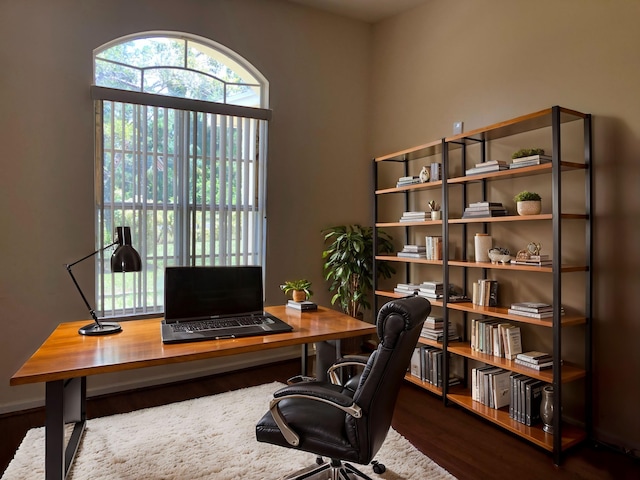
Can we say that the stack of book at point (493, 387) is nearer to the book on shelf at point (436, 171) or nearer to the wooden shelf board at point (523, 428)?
the wooden shelf board at point (523, 428)

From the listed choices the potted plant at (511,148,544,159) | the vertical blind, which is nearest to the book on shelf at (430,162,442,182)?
the potted plant at (511,148,544,159)

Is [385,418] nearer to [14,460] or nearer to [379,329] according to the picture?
[379,329]

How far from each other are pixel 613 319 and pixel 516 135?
4.54 feet

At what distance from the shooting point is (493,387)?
299 centimetres

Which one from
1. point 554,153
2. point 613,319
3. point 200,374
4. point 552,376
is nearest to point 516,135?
point 554,153

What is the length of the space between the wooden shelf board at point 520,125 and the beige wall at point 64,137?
176 centimetres

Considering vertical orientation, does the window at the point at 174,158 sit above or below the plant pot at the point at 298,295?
above

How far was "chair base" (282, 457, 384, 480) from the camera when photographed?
207 centimetres

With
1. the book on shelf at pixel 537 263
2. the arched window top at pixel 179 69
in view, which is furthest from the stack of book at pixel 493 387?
Result: the arched window top at pixel 179 69

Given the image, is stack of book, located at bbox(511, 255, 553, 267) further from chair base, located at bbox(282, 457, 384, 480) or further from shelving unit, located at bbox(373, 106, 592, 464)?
chair base, located at bbox(282, 457, 384, 480)

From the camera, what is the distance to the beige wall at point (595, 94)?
8.47 feet

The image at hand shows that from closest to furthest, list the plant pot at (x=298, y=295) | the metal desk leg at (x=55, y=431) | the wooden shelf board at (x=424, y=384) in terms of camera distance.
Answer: the metal desk leg at (x=55, y=431), the plant pot at (x=298, y=295), the wooden shelf board at (x=424, y=384)

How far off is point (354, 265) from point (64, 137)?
8.54ft

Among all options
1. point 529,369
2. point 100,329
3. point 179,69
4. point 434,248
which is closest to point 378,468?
point 529,369
